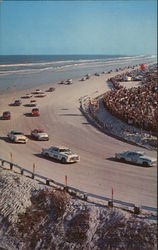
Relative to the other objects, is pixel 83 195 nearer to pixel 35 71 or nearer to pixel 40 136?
pixel 40 136

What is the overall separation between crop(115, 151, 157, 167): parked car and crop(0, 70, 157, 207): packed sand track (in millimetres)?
169

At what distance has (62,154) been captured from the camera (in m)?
12.5

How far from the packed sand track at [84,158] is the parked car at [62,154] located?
0.19 metres

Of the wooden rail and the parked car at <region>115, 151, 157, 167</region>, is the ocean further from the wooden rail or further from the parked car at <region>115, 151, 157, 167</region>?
the parked car at <region>115, 151, 157, 167</region>

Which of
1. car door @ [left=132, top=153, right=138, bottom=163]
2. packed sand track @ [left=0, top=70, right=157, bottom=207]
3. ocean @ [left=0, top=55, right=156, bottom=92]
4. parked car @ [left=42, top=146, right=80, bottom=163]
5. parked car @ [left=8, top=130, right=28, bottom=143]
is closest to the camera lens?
packed sand track @ [left=0, top=70, right=157, bottom=207]

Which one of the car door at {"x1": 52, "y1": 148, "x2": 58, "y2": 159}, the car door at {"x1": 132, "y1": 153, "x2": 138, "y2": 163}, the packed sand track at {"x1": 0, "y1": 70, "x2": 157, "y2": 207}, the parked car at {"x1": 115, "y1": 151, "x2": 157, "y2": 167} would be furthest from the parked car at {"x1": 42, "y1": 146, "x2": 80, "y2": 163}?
the car door at {"x1": 132, "y1": 153, "x2": 138, "y2": 163}

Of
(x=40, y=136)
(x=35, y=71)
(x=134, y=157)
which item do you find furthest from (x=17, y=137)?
(x=35, y=71)

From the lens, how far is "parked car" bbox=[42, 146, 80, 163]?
12.2 m

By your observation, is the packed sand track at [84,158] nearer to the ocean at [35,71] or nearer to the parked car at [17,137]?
the parked car at [17,137]

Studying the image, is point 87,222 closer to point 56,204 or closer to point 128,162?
point 56,204

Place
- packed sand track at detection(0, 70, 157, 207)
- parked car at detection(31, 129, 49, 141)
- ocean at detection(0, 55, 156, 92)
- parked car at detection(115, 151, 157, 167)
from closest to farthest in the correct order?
packed sand track at detection(0, 70, 157, 207) → parked car at detection(115, 151, 157, 167) → parked car at detection(31, 129, 49, 141) → ocean at detection(0, 55, 156, 92)

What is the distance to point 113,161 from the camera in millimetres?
11773

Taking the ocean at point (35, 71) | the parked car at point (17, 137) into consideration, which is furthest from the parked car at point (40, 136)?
the ocean at point (35, 71)

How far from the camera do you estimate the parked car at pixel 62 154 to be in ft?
40.0
